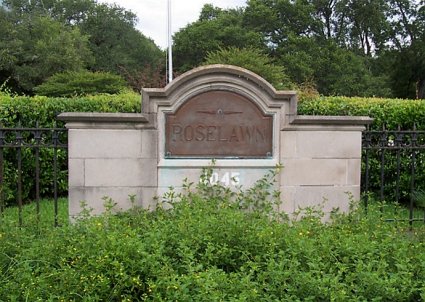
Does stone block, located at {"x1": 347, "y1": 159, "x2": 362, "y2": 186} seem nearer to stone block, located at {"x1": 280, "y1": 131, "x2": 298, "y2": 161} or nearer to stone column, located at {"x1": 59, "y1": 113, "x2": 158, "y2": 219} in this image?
stone block, located at {"x1": 280, "y1": 131, "x2": 298, "y2": 161}

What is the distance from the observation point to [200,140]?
501cm

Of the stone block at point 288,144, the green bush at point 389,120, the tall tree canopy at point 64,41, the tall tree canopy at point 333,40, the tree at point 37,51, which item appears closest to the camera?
the stone block at point 288,144

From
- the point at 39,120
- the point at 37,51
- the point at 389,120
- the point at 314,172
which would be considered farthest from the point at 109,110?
the point at 37,51

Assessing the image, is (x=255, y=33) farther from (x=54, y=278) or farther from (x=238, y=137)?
(x=54, y=278)

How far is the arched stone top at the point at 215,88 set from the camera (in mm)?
4852

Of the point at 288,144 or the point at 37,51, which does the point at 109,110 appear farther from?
the point at 37,51

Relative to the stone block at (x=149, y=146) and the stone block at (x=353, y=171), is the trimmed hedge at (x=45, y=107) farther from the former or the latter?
the stone block at (x=353, y=171)

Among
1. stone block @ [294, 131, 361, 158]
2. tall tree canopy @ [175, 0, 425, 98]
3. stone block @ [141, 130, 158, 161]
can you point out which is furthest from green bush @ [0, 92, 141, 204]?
tall tree canopy @ [175, 0, 425, 98]

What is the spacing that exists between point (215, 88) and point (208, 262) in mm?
2109

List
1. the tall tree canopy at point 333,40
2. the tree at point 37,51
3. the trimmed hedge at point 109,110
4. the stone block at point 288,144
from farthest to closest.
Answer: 1. the tall tree canopy at point 333,40
2. the tree at point 37,51
3. the trimmed hedge at point 109,110
4. the stone block at point 288,144

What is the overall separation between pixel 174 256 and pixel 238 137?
1837 millimetres

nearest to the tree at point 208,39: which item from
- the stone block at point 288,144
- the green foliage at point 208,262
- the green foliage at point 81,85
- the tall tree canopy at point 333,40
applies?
the tall tree canopy at point 333,40

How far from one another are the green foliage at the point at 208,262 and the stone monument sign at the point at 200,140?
28.9 inches

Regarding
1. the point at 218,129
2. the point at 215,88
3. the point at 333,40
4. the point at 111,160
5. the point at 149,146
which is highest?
the point at 333,40
